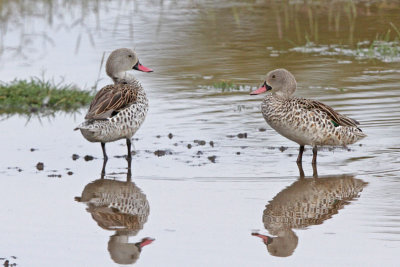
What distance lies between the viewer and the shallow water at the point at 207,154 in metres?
6.88

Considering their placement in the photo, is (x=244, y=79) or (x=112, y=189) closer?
(x=112, y=189)

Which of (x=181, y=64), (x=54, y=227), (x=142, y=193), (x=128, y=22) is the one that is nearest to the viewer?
(x=54, y=227)

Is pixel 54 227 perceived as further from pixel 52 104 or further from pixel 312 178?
pixel 52 104

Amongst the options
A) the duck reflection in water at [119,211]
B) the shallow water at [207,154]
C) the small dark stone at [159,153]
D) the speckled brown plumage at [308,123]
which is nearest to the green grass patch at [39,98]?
the shallow water at [207,154]

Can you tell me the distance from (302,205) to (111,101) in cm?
271

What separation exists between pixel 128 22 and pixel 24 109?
240 inches

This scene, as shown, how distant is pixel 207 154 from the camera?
387 inches

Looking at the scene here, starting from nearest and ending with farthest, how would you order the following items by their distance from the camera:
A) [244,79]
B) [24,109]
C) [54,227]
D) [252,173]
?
[54,227] < [252,173] < [24,109] < [244,79]

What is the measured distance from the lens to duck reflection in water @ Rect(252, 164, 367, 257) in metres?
6.99

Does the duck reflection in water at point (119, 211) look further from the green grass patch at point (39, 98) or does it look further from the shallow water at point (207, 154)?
the green grass patch at point (39, 98)

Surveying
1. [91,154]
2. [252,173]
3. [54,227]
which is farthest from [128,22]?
[54,227]

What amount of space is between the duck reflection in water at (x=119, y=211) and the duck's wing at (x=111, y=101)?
743 mm

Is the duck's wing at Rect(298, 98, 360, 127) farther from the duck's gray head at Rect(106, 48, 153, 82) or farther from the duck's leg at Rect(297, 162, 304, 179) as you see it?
the duck's gray head at Rect(106, 48, 153, 82)

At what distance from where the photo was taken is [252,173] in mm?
9008
